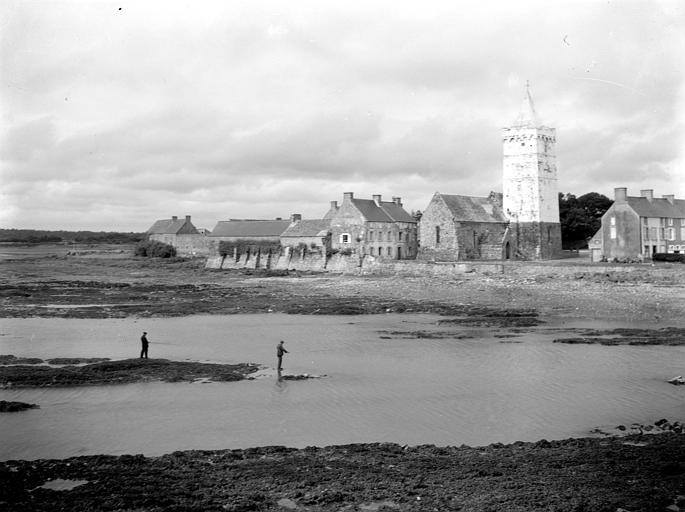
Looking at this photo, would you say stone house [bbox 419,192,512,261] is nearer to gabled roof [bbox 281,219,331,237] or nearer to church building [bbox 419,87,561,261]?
church building [bbox 419,87,561,261]

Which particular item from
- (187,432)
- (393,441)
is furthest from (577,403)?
(187,432)

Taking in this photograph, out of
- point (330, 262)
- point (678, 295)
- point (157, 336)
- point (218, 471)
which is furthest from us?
point (330, 262)

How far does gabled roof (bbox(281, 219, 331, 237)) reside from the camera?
56344mm

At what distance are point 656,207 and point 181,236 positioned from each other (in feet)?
166

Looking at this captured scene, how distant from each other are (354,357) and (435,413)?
255 inches

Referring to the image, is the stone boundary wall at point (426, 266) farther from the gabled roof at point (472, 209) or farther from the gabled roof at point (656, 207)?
the gabled roof at point (656, 207)

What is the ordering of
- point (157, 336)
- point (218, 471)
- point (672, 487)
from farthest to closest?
point (157, 336), point (218, 471), point (672, 487)

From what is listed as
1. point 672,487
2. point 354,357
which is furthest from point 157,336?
point 672,487

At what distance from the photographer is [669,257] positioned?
148 ft

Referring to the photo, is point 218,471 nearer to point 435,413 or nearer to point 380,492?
point 380,492

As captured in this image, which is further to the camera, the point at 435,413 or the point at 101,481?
the point at 435,413

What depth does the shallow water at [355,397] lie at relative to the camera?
41.5 feet

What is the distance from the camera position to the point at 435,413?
46.7 ft

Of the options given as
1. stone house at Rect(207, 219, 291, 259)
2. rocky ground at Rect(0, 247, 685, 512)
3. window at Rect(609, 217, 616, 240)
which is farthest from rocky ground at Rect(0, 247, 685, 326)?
rocky ground at Rect(0, 247, 685, 512)
